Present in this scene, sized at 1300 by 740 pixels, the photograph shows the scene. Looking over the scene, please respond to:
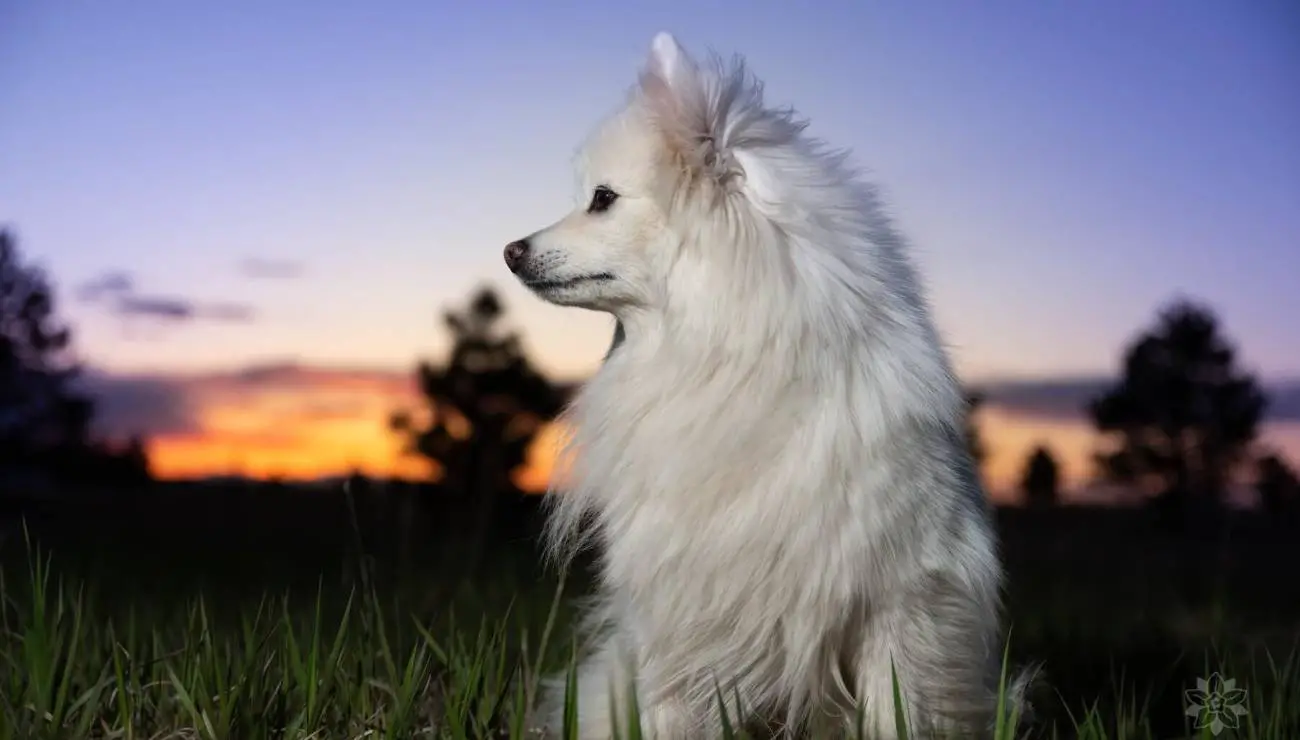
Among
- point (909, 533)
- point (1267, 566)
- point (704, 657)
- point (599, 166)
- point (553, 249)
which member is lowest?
point (1267, 566)

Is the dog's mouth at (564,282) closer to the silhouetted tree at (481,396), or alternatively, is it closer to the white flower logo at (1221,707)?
the white flower logo at (1221,707)

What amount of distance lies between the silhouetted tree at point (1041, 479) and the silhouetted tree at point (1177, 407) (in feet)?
4.57

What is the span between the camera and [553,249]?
167 inches

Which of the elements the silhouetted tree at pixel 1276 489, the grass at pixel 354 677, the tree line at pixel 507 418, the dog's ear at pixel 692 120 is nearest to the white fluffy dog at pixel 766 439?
the dog's ear at pixel 692 120

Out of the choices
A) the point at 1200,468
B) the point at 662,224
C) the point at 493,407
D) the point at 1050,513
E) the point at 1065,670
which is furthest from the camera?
the point at 1200,468

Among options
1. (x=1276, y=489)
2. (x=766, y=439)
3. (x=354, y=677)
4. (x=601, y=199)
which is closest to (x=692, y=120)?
(x=601, y=199)

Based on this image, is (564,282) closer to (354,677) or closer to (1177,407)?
(354,677)

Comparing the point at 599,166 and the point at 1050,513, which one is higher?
the point at 599,166

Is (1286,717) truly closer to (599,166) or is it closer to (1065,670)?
(1065,670)

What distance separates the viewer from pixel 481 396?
13.9 m

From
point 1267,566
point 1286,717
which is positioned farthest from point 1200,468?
point 1286,717

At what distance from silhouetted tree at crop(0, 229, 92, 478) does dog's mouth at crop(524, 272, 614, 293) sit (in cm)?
1317

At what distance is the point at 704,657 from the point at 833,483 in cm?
73

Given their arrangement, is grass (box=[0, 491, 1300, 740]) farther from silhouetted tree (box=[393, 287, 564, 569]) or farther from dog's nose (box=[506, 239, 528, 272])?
silhouetted tree (box=[393, 287, 564, 569])
